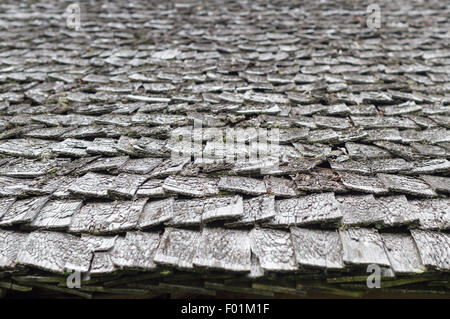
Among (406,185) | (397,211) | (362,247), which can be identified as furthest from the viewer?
(406,185)

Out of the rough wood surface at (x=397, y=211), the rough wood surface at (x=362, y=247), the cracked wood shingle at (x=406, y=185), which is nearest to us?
the rough wood surface at (x=362, y=247)

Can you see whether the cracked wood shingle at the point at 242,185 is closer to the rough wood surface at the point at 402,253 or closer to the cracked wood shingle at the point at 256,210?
the cracked wood shingle at the point at 256,210

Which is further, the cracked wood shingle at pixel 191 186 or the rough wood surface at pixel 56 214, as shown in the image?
the cracked wood shingle at pixel 191 186

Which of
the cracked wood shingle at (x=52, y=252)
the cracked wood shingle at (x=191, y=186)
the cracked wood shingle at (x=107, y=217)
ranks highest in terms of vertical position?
the cracked wood shingle at (x=191, y=186)

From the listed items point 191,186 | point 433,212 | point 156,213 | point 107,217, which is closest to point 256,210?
point 191,186

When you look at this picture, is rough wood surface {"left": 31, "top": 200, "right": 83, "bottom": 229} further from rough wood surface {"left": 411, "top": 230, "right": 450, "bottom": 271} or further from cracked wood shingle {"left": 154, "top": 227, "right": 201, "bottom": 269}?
rough wood surface {"left": 411, "top": 230, "right": 450, "bottom": 271}

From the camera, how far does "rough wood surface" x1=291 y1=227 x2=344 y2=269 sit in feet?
4.39

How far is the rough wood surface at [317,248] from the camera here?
134 centimetres

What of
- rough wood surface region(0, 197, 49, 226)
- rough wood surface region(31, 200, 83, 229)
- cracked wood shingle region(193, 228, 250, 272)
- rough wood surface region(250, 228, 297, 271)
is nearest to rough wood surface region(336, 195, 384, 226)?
rough wood surface region(250, 228, 297, 271)

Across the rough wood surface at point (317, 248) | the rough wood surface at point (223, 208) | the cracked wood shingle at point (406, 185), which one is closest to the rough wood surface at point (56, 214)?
the rough wood surface at point (223, 208)

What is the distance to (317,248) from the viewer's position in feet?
4.59

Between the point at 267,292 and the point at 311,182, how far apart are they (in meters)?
0.63

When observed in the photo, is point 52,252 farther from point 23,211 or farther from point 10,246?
point 23,211

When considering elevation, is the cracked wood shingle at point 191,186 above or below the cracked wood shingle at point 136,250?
above
